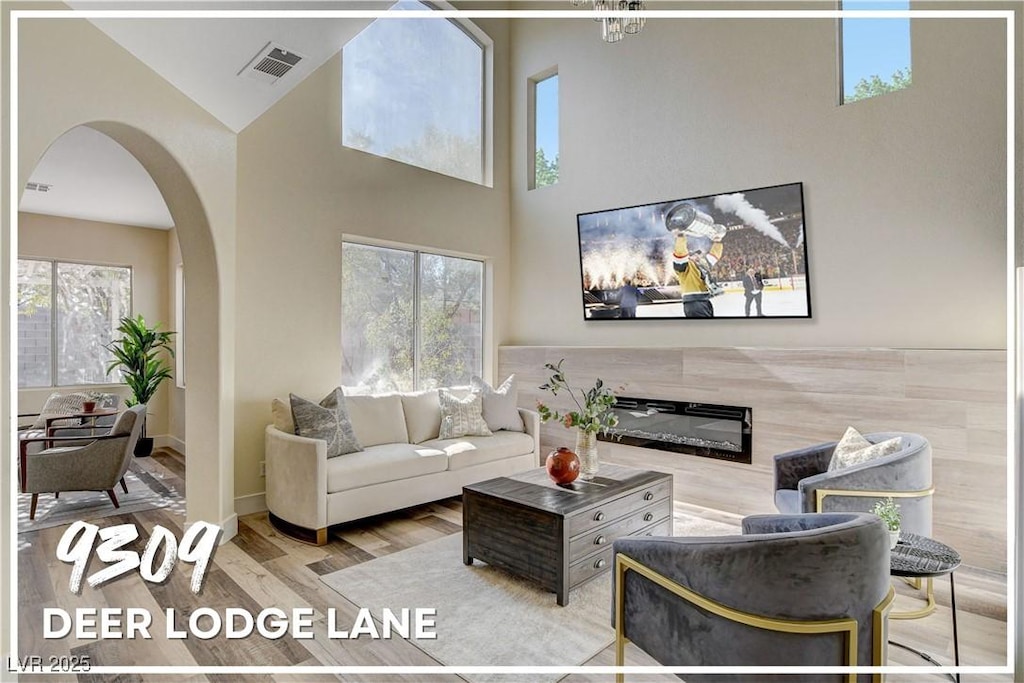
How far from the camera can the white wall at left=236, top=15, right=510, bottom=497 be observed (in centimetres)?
423

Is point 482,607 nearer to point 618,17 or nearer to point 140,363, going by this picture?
point 618,17

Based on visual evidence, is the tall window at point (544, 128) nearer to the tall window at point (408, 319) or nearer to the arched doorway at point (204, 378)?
the tall window at point (408, 319)

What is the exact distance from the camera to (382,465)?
3994 mm

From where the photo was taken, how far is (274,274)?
14.4 feet

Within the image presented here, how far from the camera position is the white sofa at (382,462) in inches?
145

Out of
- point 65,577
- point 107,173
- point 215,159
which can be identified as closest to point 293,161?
point 215,159

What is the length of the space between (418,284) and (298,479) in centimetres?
247

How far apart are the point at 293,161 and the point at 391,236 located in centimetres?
108

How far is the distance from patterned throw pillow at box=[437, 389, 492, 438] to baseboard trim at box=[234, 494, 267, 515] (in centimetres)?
150

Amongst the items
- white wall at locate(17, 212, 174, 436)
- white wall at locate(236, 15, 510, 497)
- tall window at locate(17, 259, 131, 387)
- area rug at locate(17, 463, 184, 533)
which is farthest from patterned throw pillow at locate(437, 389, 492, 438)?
tall window at locate(17, 259, 131, 387)

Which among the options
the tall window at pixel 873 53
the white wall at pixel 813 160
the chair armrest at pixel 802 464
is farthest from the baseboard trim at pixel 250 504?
the tall window at pixel 873 53

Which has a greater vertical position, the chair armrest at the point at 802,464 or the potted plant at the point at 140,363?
the potted plant at the point at 140,363

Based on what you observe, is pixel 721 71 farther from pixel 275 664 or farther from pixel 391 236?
pixel 275 664

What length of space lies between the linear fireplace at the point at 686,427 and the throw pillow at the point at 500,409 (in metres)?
0.90
